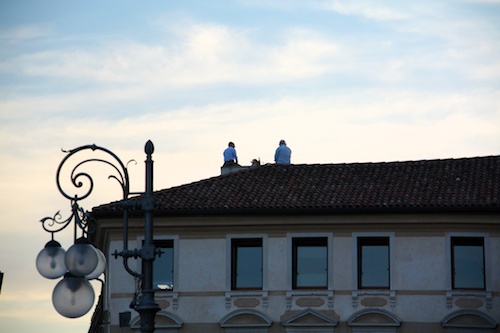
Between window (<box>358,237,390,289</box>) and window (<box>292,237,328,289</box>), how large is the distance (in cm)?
115

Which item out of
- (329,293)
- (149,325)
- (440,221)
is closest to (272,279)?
(329,293)

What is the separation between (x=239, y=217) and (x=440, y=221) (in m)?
6.16

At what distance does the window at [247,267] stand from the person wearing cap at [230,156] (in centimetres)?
944

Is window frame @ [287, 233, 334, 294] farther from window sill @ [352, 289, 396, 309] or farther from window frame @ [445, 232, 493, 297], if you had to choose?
window frame @ [445, 232, 493, 297]

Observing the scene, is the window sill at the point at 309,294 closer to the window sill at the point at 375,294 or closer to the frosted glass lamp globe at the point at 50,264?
the window sill at the point at 375,294

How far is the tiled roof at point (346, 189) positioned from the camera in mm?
42938

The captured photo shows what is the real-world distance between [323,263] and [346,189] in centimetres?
281

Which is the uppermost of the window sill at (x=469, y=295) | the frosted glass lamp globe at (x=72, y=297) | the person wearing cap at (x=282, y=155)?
the person wearing cap at (x=282, y=155)

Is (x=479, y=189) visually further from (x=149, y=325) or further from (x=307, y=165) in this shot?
(x=149, y=325)

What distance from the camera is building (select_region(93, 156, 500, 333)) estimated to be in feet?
140

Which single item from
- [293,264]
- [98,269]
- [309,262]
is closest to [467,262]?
[309,262]

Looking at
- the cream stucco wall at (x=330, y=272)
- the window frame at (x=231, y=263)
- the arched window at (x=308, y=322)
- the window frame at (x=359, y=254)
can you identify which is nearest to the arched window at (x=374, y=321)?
the cream stucco wall at (x=330, y=272)

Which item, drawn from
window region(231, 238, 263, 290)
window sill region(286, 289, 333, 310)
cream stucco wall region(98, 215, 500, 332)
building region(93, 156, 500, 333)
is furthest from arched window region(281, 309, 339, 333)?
window region(231, 238, 263, 290)

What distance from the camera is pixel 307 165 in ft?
157
